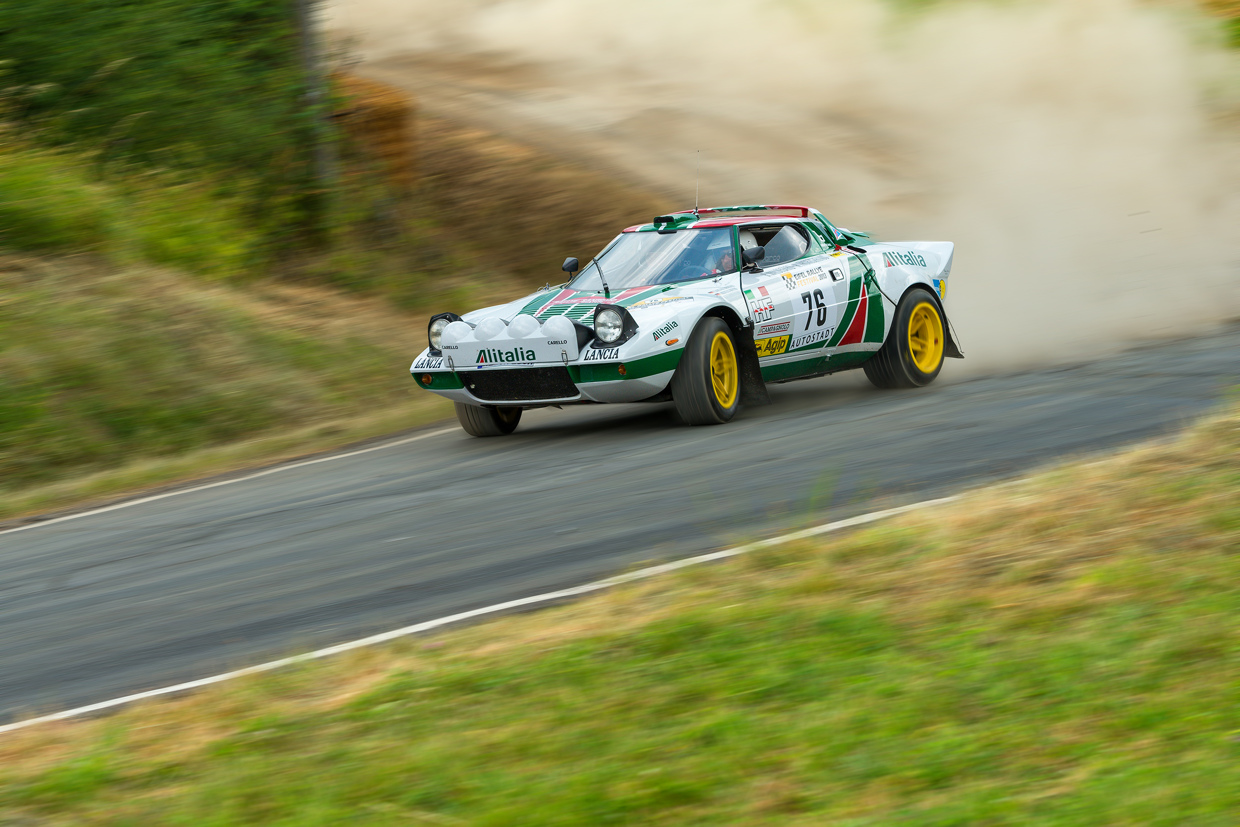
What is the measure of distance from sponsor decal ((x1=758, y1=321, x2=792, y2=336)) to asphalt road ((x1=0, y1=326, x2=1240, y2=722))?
24.0 inches

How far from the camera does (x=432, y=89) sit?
88.8 ft

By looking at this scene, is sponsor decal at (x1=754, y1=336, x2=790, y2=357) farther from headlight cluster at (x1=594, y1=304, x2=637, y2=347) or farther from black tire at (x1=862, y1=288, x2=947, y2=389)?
black tire at (x1=862, y1=288, x2=947, y2=389)

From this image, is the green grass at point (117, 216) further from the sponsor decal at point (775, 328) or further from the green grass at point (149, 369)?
the sponsor decal at point (775, 328)

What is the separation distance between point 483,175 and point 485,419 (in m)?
11.1

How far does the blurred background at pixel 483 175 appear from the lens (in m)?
12.1

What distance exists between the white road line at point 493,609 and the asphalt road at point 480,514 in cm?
11

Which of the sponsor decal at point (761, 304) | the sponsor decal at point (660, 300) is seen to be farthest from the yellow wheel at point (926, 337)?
the sponsor decal at point (660, 300)

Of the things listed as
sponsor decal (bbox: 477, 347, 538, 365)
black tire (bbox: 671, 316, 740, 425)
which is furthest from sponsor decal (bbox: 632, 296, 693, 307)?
sponsor decal (bbox: 477, 347, 538, 365)

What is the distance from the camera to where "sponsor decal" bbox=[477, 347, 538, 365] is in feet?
29.7

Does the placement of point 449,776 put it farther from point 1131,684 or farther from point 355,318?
point 355,318

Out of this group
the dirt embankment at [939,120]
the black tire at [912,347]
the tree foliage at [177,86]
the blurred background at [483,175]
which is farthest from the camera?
the dirt embankment at [939,120]

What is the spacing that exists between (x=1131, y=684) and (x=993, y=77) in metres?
25.5

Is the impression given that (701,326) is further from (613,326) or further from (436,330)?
(436,330)

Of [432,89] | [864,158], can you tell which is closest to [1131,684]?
[864,158]
